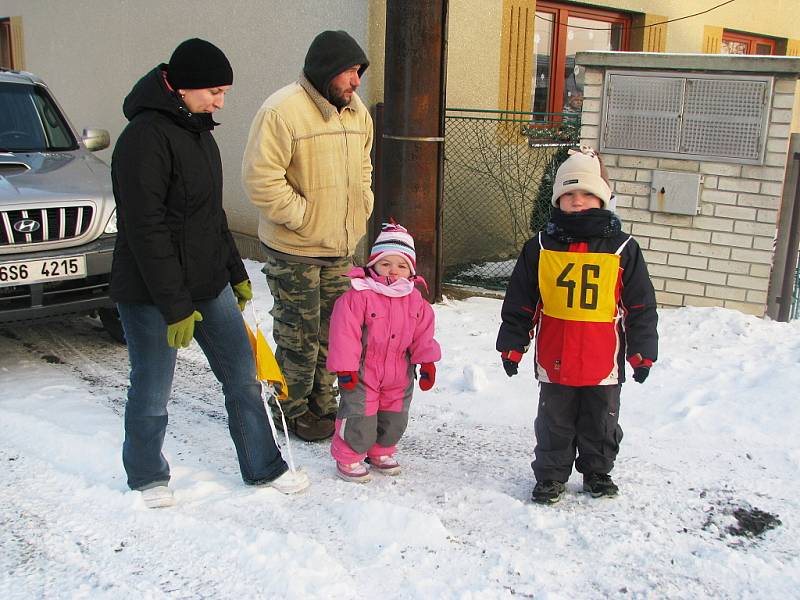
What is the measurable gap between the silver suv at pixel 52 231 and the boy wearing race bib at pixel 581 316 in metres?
3.10

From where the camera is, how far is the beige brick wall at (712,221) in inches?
229

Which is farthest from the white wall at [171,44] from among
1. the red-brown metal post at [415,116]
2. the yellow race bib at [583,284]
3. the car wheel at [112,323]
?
the yellow race bib at [583,284]

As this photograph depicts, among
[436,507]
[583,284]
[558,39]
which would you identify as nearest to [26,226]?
[436,507]

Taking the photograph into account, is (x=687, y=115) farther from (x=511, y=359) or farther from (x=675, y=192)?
(x=511, y=359)

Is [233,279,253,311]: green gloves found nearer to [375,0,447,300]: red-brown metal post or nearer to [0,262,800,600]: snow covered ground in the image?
[0,262,800,600]: snow covered ground

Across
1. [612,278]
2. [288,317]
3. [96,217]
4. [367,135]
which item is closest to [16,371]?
[96,217]

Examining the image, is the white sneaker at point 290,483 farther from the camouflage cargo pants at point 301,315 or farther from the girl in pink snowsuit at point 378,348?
the camouflage cargo pants at point 301,315

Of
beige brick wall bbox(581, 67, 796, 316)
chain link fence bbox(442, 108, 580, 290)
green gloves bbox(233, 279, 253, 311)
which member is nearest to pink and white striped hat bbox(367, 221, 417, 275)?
green gloves bbox(233, 279, 253, 311)

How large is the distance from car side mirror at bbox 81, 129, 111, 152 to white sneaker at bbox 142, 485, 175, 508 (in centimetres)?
388

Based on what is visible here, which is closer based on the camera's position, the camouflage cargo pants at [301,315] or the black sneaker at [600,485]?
the black sneaker at [600,485]

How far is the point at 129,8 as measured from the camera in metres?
10.5

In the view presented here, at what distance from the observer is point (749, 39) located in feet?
43.4

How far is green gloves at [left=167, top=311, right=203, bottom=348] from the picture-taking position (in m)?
2.97

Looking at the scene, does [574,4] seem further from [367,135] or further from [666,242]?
[367,135]
